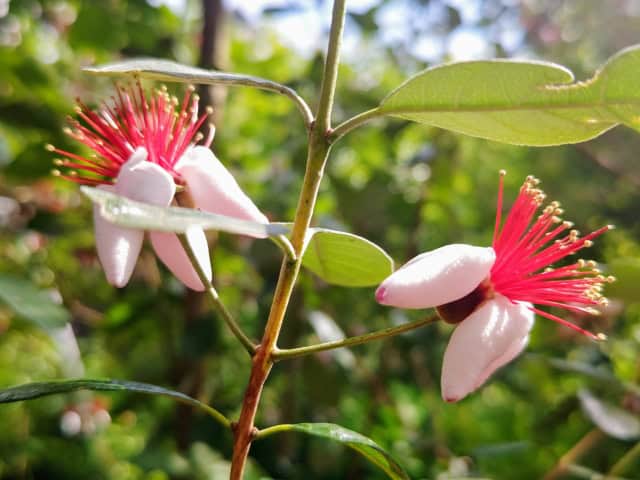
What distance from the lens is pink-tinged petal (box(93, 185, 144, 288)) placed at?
24.2 inches

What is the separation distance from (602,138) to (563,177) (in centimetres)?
17

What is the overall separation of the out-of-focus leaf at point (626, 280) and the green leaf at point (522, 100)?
0.56 meters

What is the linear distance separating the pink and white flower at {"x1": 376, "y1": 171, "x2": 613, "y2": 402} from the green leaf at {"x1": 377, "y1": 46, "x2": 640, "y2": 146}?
0.38ft

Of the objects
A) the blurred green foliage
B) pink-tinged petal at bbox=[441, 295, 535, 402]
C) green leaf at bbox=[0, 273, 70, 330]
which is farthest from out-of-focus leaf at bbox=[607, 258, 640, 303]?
green leaf at bbox=[0, 273, 70, 330]

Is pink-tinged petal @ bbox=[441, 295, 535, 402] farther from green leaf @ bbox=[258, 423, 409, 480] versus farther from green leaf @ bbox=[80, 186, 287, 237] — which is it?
green leaf @ bbox=[80, 186, 287, 237]

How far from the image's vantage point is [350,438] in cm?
66

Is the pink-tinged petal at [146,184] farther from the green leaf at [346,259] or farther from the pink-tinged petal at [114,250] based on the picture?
the green leaf at [346,259]

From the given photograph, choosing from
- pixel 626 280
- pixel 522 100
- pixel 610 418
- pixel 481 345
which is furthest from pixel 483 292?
pixel 610 418

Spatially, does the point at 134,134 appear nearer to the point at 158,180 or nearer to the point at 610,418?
the point at 158,180

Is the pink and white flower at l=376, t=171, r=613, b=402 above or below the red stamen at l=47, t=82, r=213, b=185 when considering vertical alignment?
below

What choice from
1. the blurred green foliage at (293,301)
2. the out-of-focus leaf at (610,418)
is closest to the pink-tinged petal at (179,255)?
the blurred green foliage at (293,301)

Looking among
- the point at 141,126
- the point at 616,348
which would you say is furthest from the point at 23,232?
the point at 616,348

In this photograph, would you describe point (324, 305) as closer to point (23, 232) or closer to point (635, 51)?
point (23, 232)

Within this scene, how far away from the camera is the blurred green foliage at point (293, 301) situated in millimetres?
1615
